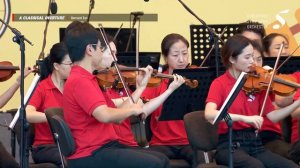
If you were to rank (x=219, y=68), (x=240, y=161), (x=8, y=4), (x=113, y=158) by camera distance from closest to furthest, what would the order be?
A: (x=113, y=158) → (x=240, y=161) → (x=219, y=68) → (x=8, y=4)

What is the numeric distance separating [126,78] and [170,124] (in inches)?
22.0

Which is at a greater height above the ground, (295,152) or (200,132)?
(200,132)

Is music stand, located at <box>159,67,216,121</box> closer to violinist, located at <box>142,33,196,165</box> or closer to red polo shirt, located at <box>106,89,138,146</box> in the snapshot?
violinist, located at <box>142,33,196,165</box>

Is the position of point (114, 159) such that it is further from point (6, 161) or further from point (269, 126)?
point (269, 126)

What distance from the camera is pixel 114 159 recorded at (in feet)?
12.6

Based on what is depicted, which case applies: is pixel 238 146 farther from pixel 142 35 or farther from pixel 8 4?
pixel 8 4

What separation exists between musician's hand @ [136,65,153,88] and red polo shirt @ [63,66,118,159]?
0.71m

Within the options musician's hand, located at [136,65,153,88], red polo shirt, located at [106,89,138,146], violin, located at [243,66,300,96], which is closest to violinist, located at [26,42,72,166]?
red polo shirt, located at [106,89,138,146]

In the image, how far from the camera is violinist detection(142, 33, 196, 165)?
16.6 ft

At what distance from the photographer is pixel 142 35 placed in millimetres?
6539

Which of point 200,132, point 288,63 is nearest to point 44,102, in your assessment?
point 200,132

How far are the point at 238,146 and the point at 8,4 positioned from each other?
9.13 ft

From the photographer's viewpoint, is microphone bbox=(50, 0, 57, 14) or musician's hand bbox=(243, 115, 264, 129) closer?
musician's hand bbox=(243, 115, 264, 129)

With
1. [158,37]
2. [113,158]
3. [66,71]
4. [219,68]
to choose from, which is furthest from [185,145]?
A: [158,37]
